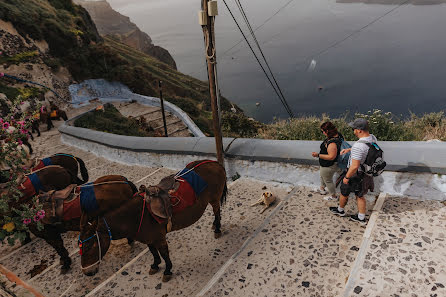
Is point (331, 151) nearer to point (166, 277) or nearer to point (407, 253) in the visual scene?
point (407, 253)

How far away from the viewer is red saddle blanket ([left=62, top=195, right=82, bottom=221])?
4.07 metres

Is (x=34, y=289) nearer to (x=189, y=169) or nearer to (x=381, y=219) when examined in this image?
(x=189, y=169)

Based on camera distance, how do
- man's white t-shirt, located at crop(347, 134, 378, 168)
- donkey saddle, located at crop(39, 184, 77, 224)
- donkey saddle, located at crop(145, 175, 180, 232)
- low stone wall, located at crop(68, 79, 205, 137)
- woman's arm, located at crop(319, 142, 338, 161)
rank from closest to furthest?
donkey saddle, located at crop(145, 175, 180, 232) → man's white t-shirt, located at crop(347, 134, 378, 168) → donkey saddle, located at crop(39, 184, 77, 224) → woman's arm, located at crop(319, 142, 338, 161) → low stone wall, located at crop(68, 79, 205, 137)

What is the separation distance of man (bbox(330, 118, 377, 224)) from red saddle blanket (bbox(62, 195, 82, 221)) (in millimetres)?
4022

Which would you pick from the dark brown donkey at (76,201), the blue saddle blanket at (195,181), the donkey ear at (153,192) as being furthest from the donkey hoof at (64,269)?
the blue saddle blanket at (195,181)

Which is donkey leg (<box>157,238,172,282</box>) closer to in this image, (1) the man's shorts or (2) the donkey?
(1) the man's shorts

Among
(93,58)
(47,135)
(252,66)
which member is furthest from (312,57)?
(47,135)

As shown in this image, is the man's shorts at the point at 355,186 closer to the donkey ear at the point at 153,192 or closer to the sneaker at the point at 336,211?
the sneaker at the point at 336,211

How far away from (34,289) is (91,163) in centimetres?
670

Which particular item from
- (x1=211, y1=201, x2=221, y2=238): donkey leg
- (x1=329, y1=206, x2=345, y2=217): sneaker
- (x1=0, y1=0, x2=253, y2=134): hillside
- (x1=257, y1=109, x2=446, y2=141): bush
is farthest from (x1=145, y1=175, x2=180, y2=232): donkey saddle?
(x1=0, y1=0, x2=253, y2=134): hillside

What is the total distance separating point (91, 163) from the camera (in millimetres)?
10477

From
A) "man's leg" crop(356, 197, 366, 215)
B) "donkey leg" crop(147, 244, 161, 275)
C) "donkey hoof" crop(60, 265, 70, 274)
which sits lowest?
"donkey hoof" crop(60, 265, 70, 274)

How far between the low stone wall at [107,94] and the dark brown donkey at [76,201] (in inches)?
759

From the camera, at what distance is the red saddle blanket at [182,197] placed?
3.91 meters
